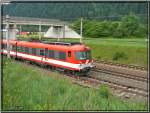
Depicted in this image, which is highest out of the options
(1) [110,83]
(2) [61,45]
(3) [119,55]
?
(2) [61,45]

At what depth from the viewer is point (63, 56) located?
24.5 meters

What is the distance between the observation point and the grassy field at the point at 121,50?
3070 cm

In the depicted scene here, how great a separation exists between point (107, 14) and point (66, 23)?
17108mm

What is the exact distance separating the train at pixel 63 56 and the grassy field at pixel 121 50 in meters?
6.44

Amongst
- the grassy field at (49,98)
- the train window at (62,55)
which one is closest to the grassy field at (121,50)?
the train window at (62,55)

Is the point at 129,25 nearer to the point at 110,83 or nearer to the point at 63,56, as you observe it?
the point at 63,56

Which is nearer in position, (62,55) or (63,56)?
(63,56)

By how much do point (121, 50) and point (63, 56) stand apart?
36.5ft

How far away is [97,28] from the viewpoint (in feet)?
131

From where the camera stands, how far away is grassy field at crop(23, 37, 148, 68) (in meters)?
30.7

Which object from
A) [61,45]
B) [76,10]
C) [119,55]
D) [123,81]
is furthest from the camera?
[76,10]

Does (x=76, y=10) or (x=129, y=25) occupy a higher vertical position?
(x=76, y=10)

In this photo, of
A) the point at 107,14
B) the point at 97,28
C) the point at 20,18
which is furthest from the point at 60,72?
the point at 20,18

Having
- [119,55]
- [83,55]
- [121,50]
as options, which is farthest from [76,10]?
[83,55]
